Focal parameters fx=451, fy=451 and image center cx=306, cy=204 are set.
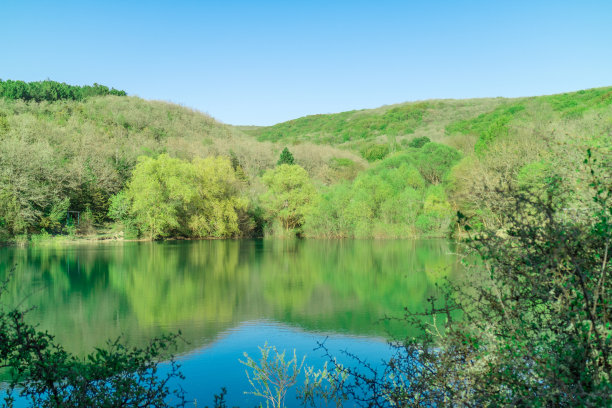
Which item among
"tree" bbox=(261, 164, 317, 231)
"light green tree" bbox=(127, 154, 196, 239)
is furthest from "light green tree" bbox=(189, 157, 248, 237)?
"tree" bbox=(261, 164, 317, 231)

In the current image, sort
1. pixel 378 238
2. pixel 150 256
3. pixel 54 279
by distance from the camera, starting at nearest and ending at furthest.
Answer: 1. pixel 54 279
2. pixel 150 256
3. pixel 378 238

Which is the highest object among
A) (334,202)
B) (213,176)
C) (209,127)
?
(209,127)

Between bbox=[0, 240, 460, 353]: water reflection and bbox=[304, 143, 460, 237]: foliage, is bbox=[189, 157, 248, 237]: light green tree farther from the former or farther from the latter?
bbox=[0, 240, 460, 353]: water reflection

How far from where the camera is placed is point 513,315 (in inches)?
121

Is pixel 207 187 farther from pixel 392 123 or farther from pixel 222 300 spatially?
pixel 392 123

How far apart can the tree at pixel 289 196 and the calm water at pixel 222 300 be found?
16824mm

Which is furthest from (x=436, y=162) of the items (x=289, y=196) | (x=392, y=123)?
(x=392, y=123)

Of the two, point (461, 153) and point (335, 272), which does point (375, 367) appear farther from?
point (461, 153)

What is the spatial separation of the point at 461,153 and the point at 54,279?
38146 millimetres

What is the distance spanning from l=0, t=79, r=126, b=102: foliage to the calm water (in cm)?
4446

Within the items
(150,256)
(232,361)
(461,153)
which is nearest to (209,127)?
(461,153)

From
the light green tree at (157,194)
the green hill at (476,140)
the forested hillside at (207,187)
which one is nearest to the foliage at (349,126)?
the green hill at (476,140)

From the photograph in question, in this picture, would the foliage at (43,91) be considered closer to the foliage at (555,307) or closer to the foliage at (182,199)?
the foliage at (182,199)

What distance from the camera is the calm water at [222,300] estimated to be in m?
8.73
